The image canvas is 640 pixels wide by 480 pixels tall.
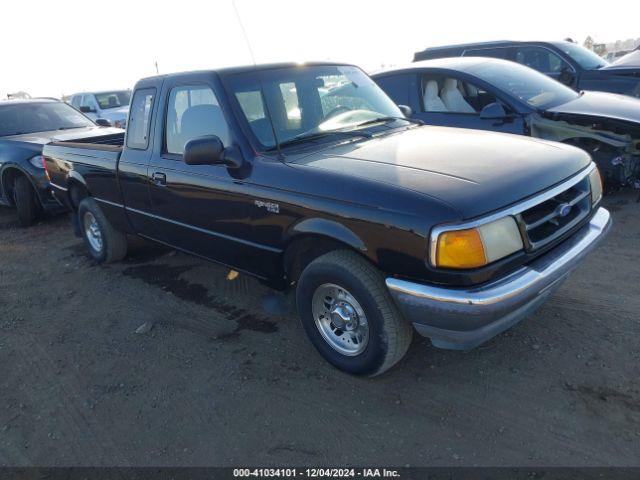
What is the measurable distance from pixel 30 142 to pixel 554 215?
7.21 m

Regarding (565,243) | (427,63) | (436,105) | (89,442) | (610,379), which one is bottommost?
(610,379)

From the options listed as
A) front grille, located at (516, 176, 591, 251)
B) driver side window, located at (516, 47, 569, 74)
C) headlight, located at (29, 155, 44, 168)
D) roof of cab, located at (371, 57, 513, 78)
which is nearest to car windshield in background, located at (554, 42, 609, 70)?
→ driver side window, located at (516, 47, 569, 74)

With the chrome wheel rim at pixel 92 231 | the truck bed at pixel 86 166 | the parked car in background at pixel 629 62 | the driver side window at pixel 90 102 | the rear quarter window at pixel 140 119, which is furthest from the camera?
the driver side window at pixel 90 102

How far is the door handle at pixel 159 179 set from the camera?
3.97 metres

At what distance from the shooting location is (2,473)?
106 inches

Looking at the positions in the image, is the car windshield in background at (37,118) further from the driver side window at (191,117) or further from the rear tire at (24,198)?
the driver side window at (191,117)

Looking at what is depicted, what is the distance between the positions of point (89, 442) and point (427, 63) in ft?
18.7

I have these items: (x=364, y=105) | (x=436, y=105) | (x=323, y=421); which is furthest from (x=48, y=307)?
(x=436, y=105)

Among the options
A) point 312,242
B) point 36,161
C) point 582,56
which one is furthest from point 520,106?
point 36,161

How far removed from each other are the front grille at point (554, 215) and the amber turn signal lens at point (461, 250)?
0.32 m

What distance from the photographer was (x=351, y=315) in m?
3.02

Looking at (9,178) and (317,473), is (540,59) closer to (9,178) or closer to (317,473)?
(317,473)

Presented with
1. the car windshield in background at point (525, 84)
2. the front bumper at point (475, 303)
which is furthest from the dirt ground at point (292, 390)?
the car windshield in background at point (525, 84)

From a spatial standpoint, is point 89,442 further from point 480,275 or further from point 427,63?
point 427,63
